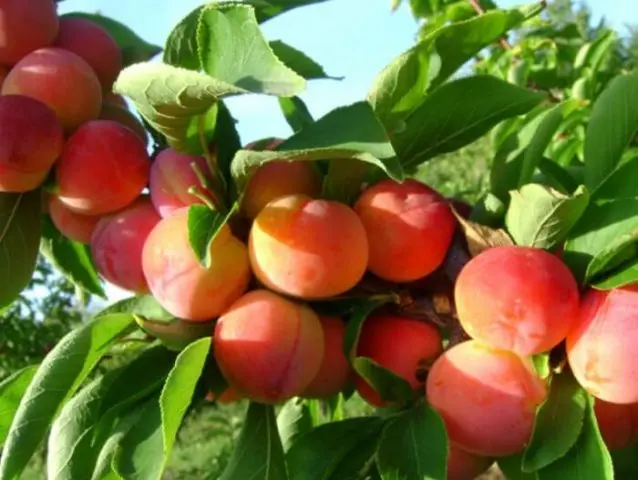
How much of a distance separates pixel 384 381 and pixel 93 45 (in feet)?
1.31

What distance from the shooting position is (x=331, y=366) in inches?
25.6

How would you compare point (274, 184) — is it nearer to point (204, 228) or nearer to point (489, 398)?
point (204, 228)

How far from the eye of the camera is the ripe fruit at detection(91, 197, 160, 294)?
2.18 ft

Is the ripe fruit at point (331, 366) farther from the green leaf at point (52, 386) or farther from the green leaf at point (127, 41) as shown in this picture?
the green leaf at point (127, 41)

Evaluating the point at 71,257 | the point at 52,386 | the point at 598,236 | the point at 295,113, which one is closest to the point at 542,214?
the point at 598,236

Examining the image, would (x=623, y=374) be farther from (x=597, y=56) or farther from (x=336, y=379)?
(x=597, y=56)

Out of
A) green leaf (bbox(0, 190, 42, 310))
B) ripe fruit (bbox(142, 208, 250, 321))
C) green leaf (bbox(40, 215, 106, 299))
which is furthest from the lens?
green leaf (bbox(40, 215, 106, 299))

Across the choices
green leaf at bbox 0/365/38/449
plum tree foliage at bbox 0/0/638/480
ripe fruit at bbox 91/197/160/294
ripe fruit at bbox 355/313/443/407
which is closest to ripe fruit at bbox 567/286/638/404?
plum tree foliage at bbox 0/0/638/480

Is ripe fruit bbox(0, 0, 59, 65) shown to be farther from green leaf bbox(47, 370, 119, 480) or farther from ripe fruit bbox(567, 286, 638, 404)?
ripe fruit bbox(567, 286, 638, 404)

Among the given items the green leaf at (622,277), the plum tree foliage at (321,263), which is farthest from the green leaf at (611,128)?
the green leaf at (622,277)

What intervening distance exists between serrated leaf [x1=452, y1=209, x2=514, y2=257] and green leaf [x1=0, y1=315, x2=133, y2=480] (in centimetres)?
27

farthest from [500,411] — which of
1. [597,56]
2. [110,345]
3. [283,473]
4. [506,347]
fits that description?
[597,56]

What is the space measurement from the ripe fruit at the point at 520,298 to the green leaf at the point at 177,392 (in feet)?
0.61

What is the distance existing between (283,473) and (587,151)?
342 millimetres
